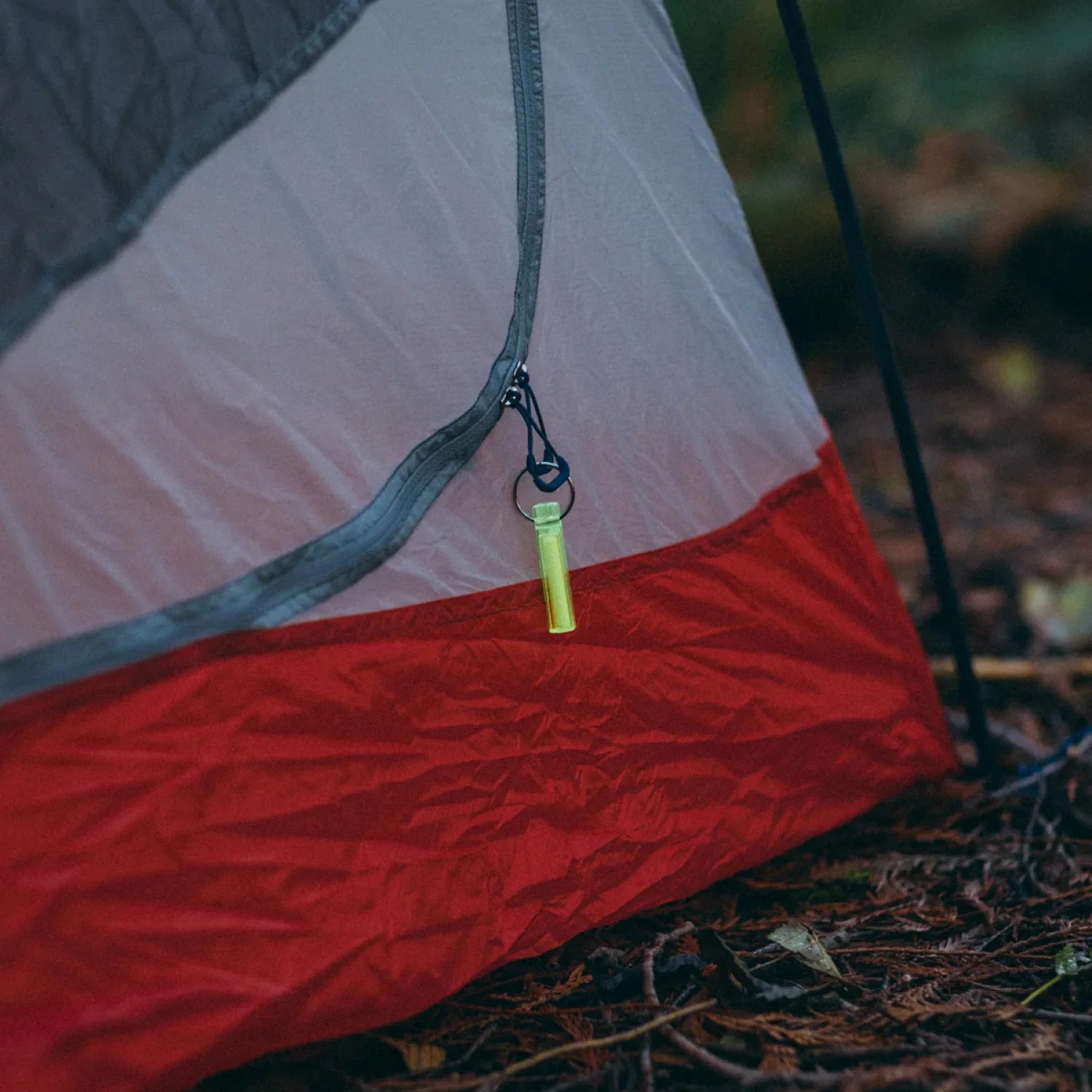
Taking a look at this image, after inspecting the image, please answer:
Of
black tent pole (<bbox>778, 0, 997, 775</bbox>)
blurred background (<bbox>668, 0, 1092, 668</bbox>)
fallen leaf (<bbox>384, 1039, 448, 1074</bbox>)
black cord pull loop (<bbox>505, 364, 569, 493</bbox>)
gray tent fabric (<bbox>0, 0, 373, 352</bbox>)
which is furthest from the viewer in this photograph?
blurred background (<bbox>668, 0, 1092, 668</bbox>)

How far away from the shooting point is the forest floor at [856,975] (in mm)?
1033

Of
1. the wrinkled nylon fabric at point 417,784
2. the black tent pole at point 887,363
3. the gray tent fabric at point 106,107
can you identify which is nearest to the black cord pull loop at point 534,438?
the wrinkled nylon fabric at point 417,784

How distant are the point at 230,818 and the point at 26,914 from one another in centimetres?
20

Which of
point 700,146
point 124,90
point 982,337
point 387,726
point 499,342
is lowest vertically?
point 982,337

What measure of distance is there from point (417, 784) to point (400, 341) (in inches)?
19.7

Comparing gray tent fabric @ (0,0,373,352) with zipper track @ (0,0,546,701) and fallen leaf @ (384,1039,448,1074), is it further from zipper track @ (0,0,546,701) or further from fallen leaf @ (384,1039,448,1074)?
fallen leaf @ (384,1039,448,1074)

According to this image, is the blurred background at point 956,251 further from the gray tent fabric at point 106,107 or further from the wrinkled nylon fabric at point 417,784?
the gray tent fabric at point 106,107

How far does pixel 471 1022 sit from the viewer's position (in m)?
1.13

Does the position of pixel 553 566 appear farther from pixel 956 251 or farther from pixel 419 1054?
pixel 956 251

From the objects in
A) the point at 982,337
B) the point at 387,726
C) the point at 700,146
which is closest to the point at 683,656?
the point at 387,726

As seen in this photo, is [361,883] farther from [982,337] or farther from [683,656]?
[982,337]

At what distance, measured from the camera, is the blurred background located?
2.58m

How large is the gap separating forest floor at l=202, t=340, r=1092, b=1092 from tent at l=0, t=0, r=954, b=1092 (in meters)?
0.07

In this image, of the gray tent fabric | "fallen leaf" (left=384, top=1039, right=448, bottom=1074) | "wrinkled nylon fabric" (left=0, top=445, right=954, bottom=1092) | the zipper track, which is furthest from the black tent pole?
"fallen leaf" (left=384, top=1039, right=448, bottom=1074)
